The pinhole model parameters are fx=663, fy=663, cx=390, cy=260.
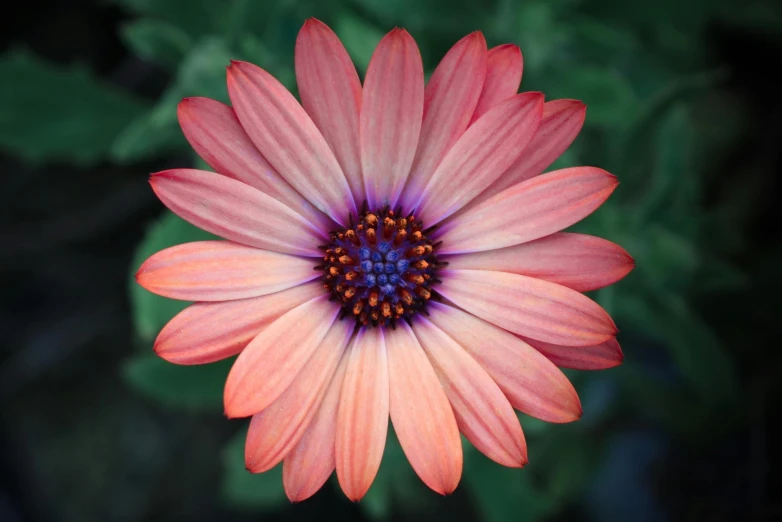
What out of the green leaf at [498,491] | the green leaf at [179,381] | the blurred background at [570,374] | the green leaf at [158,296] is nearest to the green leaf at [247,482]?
the blurred background at [570,374]

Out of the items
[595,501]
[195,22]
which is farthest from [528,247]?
[595,501]

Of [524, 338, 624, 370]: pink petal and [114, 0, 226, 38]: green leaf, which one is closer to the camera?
[524, 338, 624, 370]: pink petal

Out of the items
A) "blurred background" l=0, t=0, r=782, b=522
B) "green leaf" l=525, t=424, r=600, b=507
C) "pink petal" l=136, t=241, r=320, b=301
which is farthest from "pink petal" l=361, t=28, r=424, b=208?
"green leaf" l=525, t=424, r=600, b=507

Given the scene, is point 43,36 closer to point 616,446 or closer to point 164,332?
point 164,332

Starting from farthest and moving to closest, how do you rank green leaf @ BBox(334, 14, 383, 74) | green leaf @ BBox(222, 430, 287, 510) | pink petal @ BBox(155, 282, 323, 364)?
green leaf @ BBox(222, 430, 287, 510) → green leaf @ BBox(334, 14, 383, 74) → pink petal @ BBox(155, 282, 323, 364)

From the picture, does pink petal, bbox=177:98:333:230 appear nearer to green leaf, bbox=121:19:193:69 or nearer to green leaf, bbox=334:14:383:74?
green leaf, bbox=334:14:383:74

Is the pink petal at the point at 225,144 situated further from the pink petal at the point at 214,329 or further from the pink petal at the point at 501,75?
the pink petal at the point at 501,75
